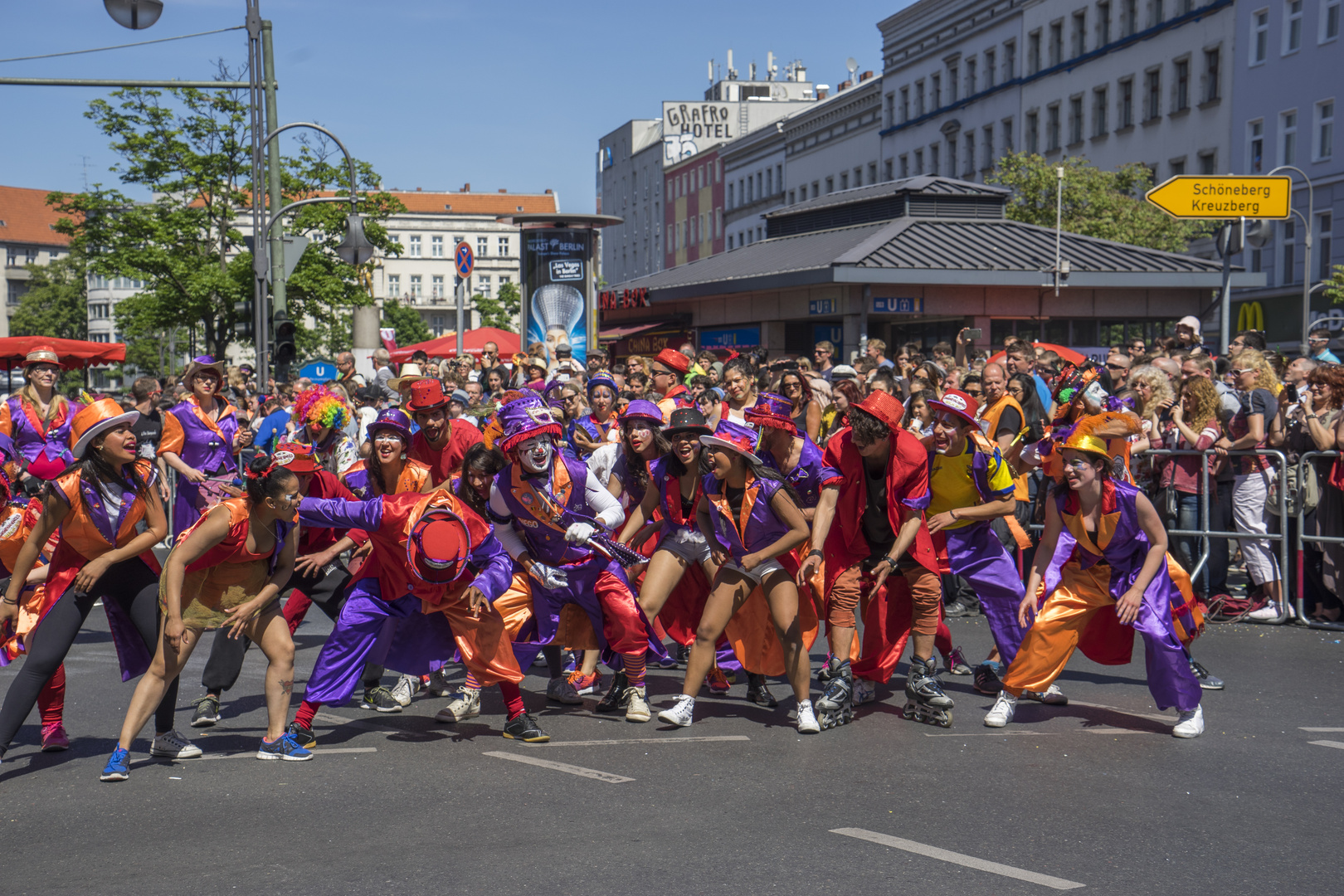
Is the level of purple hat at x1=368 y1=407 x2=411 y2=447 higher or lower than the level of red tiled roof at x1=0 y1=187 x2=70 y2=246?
lower

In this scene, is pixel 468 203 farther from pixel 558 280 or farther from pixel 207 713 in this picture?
pixel 207 713

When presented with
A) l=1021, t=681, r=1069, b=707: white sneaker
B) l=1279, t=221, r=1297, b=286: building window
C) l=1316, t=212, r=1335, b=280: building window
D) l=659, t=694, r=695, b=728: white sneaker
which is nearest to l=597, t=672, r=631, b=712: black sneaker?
l=659, t=694, r=695, b=728: white sneaker

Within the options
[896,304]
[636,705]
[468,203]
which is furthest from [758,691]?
[468,203]

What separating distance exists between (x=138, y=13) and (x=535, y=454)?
1057cm

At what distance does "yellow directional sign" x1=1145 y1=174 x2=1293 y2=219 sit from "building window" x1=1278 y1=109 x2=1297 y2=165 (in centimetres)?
2913

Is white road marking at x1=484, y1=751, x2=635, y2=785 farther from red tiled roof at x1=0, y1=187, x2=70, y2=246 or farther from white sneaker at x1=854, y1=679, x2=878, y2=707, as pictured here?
red tiled roof at x1=0, y1=187, x2=70, y2=246

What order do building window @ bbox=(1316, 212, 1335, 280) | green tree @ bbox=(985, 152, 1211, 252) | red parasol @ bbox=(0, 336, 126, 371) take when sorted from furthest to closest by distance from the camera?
building window @ bbox=(1316, 212, 1335, 280), green tree @ bbox=(985, 152, 1211, 252), red parasol @ bbox=(0, 336, 126, 371)

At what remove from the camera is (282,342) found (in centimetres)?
2072

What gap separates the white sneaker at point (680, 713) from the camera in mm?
7105

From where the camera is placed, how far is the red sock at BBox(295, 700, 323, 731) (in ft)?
21.9

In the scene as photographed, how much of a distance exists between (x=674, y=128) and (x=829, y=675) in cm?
10175

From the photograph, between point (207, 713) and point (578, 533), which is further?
point (207, 713)

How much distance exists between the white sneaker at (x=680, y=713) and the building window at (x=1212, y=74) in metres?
40.5

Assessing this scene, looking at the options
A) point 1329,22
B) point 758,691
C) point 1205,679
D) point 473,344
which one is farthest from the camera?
point 1329,22
